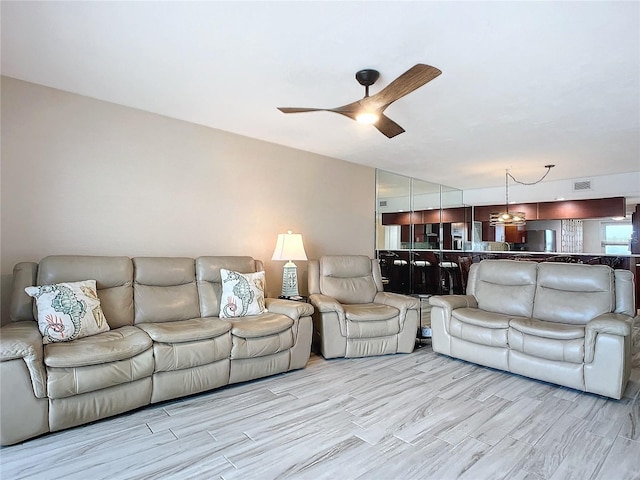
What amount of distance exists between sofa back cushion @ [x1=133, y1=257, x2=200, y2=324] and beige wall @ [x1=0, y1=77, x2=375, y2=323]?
14.9 inches

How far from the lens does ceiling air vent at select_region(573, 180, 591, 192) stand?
21.2 ft

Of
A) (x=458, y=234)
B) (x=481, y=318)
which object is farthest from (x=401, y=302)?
(x=458, y=234)

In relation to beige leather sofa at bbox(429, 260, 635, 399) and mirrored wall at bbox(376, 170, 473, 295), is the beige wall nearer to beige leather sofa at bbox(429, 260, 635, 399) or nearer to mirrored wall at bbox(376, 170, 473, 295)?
mirrored wall at bbox(376, 170, 473, 295)

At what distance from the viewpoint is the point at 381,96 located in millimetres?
2426

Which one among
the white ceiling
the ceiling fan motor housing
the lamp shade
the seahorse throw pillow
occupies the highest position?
the white ceiling

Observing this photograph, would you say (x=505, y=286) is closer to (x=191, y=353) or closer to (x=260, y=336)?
(x=260, y=336)

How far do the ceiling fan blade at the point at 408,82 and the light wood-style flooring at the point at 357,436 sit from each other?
2.21 meters

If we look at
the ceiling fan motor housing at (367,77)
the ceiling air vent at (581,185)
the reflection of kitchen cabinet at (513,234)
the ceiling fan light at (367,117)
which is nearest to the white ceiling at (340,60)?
the ceiling fan motor housing at (367,77)

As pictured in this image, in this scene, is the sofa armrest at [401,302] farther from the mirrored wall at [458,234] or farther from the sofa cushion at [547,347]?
the mirrored wall at [458,234]

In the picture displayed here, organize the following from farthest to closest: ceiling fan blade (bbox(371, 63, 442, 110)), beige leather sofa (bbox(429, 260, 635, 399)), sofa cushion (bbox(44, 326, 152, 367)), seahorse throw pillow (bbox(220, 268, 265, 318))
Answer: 1. seahorse throw pillow (bbox(220, 268, 265, 318))
2. beige leather sofa (bbox(429, 260, 635, 399))
3. sofa cushion (bbox(44, 326, 152, 367))
4. ceiling fan blade (bbox(371, 63, 442, 110))

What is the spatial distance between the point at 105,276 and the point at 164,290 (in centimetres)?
48

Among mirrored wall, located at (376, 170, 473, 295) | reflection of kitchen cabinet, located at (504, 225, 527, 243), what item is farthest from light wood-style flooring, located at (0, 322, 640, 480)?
reflection of kitchen cabinet, located at (504, 225, 527, 243)

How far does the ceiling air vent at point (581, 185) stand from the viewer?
21.2 ft

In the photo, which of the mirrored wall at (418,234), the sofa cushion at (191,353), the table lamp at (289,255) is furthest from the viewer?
the mirrored wall at (418,234)
